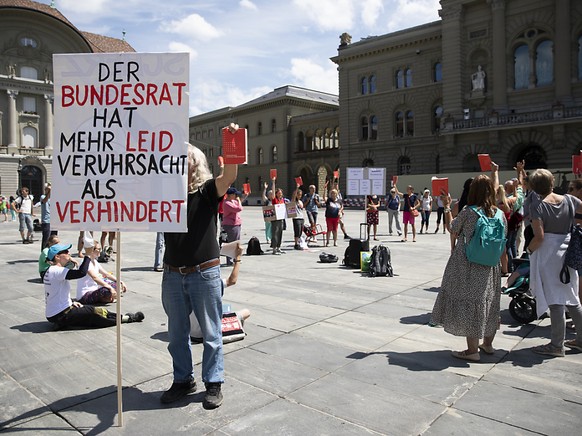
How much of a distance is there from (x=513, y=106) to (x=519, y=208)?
3686cm

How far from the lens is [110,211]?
356 centimetres

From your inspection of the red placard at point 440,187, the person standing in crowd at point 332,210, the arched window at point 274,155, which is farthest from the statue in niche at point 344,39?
the red placard at point 440,187

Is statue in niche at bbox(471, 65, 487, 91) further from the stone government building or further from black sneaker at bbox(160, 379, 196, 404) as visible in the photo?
black sneaker at bbox(160, 379, 196, 404)

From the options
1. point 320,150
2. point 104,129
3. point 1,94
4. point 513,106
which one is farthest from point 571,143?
point 1,94

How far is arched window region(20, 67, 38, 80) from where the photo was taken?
5584 cm

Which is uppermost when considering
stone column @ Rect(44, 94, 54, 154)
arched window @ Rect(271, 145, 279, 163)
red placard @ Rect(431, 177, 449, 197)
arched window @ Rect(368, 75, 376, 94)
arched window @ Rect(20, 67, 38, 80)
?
arched window @ Rect(20, 67, 38, 80)

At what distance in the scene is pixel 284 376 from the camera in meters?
4.29

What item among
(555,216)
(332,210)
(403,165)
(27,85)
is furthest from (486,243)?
(27,85)

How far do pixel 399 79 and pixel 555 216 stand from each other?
48.5m

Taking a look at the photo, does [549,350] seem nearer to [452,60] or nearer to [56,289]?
[56,289]

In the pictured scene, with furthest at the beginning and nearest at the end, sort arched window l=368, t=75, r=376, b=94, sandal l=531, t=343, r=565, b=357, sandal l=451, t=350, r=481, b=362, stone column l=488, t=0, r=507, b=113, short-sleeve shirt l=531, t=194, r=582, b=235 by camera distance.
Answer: arched window l=368, t=75, r=376, b=94 → stone column l=488, t=0, r=507, b=113 → short-sleeve shirt l=531, t=194, r=582, b=235 → sandal l=531, t=343, r=565, b=357 → sandal l=451, t=350, r=481, b=362

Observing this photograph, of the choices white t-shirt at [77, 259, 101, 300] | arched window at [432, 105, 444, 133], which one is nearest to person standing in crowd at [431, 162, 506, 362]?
white t-shirt at [77, 259, 101, 300]

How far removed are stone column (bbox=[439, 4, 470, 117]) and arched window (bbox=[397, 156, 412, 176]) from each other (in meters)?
7.25

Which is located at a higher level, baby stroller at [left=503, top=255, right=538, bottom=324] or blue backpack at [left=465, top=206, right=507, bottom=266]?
blue backpack at [left=465, top=206, right=507, bottom=266]
